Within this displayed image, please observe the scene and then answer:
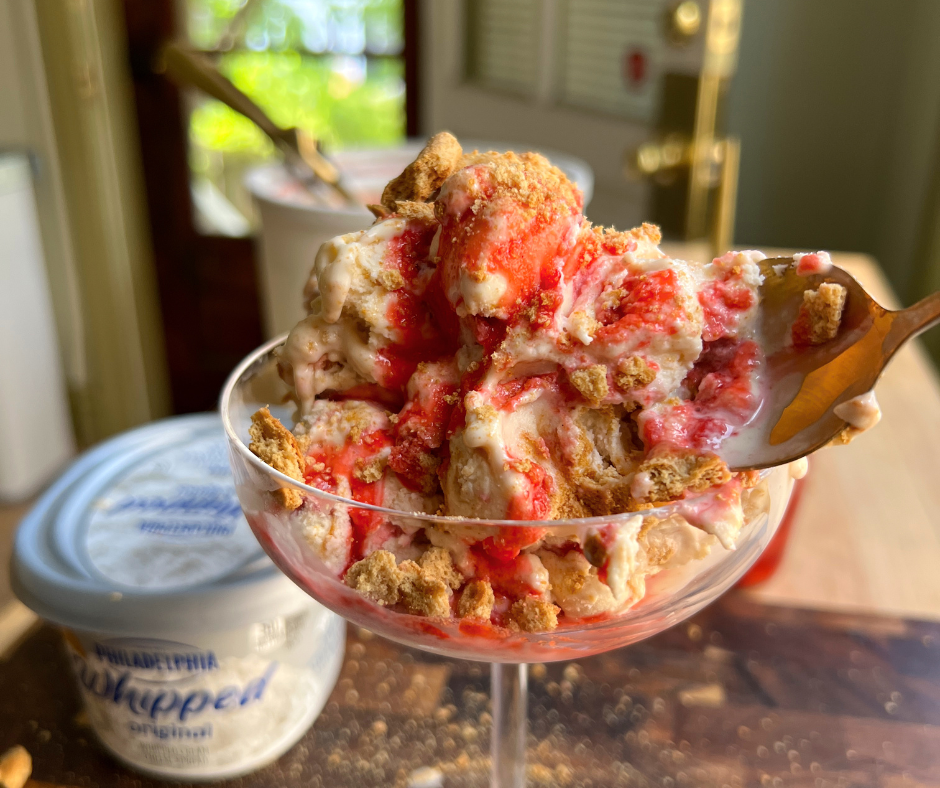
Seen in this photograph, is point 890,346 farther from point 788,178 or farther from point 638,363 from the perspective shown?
point 788,178

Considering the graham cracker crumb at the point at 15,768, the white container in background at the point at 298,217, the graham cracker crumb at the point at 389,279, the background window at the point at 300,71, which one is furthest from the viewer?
the background window at the point at 300,71

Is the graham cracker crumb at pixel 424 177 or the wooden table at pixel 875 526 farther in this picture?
the wooden table at pixel 875 526

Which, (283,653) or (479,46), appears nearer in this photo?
(283,653)

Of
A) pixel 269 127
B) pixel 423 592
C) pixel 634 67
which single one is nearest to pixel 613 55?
pixel 634 67

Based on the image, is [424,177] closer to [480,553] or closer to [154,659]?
[480,553]

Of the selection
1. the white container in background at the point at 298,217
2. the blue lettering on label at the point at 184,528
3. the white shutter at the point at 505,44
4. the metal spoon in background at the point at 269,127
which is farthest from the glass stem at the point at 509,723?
the white shutter at the point at 505,44

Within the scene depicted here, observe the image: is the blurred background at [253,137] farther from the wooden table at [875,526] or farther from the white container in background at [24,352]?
the wooden table at [875,526]

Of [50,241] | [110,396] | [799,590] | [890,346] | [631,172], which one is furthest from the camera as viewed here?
[110,396]

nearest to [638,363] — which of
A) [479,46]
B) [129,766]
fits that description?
[129,766]
